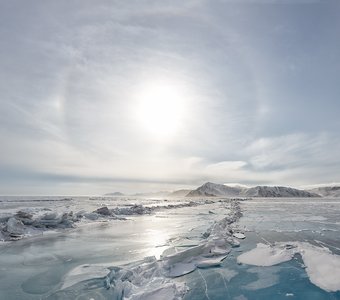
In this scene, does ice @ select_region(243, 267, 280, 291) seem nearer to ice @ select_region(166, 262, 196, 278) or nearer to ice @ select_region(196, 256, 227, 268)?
ice @ select_region(196, 256, 227, 268)

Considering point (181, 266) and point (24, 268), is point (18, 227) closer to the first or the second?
point (24, 268)

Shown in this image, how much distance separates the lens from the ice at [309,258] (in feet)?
23.4

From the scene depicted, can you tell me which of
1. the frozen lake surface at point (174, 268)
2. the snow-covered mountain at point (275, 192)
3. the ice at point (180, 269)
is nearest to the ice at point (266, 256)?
the frozen lake surface at point (174, 268)

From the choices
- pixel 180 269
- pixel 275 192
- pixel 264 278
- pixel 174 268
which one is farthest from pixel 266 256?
pixel 275 192

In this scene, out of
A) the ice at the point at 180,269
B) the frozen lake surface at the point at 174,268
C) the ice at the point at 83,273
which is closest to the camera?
the frozen lake surface at the point at 174,268

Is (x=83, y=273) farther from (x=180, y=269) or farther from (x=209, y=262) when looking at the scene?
(x=209, y=262)

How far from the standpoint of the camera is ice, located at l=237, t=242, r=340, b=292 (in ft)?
23.4

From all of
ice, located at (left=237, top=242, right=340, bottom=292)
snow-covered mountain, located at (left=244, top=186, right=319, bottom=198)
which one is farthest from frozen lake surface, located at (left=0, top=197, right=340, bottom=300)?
snow-covered mountain, located at (left=244, top=186, right=319, bottom=198)

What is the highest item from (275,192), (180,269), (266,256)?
(275,192)

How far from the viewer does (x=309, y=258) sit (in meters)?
9.16

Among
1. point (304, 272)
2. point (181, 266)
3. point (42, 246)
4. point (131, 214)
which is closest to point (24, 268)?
point (42, 246)

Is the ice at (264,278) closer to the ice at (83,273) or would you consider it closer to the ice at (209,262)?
the ice at (209,262)

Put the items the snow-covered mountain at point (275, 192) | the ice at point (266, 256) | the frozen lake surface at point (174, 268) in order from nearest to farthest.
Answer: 1. the frozen lake surface at point (174, 268)
2. the ice at point (266, 256)
3. the snow-covered mountain at point (275, 192)

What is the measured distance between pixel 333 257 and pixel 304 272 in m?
1.77
